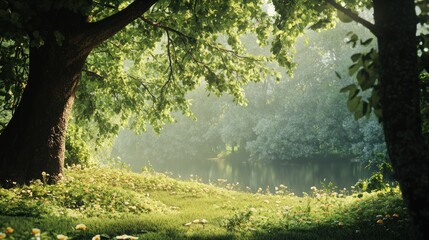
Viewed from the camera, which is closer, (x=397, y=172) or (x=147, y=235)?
(x=397, y=172)

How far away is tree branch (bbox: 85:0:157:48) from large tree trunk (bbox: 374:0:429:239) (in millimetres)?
7027

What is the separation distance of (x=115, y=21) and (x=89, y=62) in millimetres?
5946

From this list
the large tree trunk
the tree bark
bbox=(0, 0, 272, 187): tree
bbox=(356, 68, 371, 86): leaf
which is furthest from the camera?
the tree bark

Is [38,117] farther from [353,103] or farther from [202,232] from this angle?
[353,103]

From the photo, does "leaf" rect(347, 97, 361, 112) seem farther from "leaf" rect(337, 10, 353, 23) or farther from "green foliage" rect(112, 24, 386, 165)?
"green foliage" rect(112, 24, 386, 165)

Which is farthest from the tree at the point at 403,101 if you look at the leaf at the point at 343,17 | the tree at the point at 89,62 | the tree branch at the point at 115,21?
the tree branch at the point at 115,21

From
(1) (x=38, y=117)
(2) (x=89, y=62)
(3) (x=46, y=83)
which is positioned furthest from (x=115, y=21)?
(2) (x=89, y=62)

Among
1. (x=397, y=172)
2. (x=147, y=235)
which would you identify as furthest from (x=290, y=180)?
(x=397, y=172)

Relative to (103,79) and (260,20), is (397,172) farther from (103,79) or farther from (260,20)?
(103,79)

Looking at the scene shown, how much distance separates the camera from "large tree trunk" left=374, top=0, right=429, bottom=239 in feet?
9.50

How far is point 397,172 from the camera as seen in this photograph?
3025mm

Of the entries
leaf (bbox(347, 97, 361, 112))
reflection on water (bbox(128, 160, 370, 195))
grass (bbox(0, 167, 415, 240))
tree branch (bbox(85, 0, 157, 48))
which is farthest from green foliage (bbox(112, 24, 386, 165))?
leaf (bbox(347, 97, 361, 112))

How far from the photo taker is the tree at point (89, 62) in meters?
9.22

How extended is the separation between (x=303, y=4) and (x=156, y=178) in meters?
9.29
